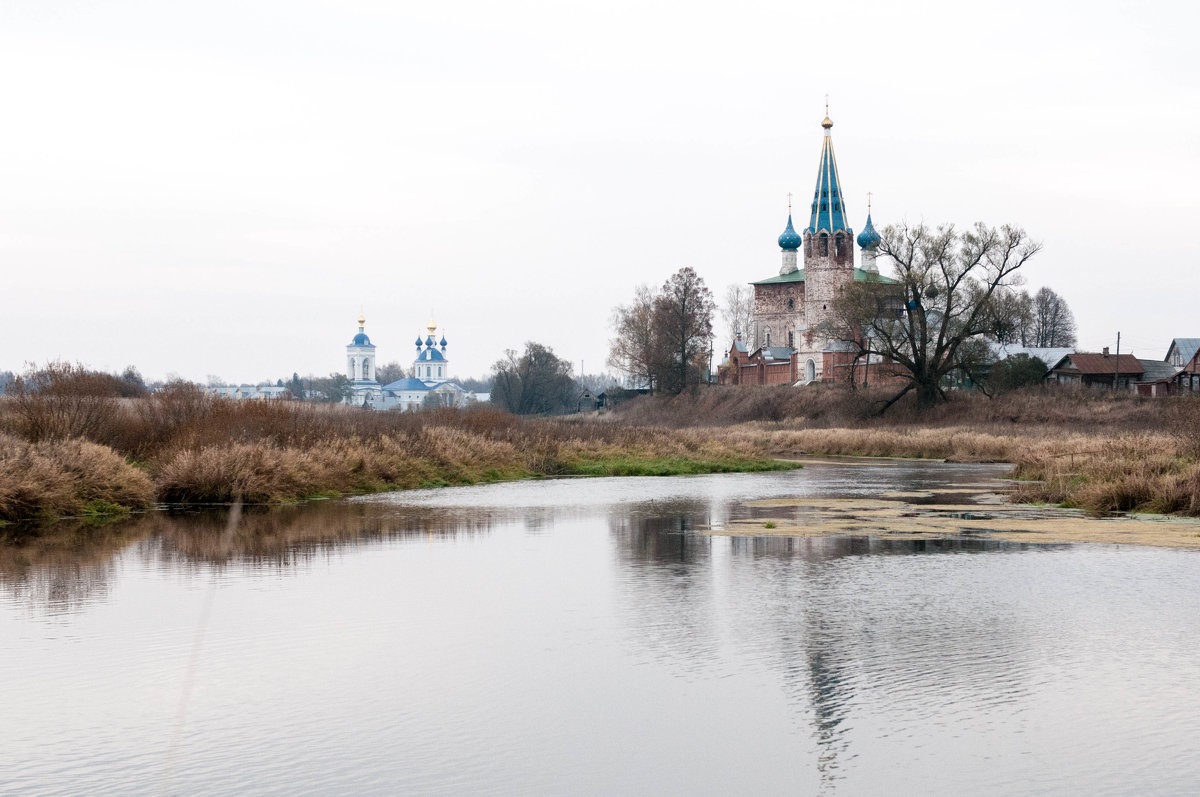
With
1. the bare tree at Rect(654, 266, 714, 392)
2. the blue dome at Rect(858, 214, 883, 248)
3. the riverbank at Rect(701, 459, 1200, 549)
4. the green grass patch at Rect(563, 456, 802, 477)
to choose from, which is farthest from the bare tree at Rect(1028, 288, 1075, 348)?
the riverbank at Rect(701, 459, 1200, 549)

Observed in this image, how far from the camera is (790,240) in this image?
387ft

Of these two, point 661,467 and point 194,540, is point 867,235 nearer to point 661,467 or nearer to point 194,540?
point 661,467

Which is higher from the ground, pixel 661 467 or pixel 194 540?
pixel 661 467

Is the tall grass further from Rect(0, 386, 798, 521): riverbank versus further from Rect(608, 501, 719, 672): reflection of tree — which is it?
Rect(608, 501, 719, 672): reflection of tree

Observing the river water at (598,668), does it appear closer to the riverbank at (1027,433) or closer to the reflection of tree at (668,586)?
the reflection of tree at (668,586)

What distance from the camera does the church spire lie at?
106750 millimetres

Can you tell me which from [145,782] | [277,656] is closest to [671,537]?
[277,656]

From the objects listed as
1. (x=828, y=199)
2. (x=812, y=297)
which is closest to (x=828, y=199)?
(x=828, y=199)

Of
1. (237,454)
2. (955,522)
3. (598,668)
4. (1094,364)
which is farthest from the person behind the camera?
(1094,364)

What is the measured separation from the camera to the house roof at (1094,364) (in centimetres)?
8806

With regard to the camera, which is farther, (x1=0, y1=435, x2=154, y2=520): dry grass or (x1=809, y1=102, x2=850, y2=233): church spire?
(x1=809, y1=102, x2=850, y2=233): church spire

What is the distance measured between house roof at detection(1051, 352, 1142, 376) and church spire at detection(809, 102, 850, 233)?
79.4 feet

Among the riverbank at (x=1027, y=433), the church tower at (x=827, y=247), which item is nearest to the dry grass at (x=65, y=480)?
the riverbank at (x=1027, y=433)

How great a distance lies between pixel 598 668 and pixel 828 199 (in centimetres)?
10102
